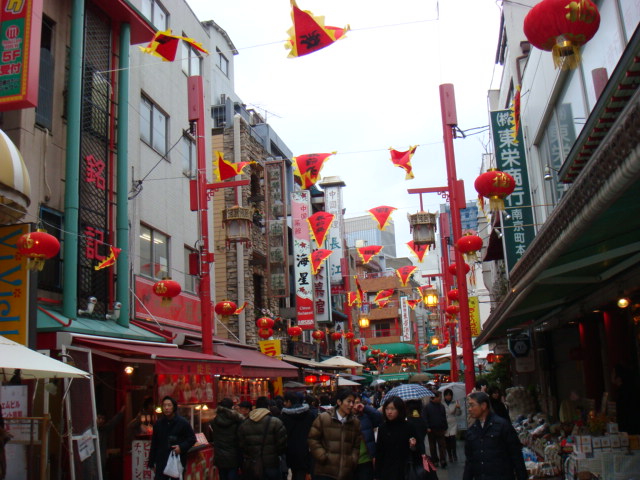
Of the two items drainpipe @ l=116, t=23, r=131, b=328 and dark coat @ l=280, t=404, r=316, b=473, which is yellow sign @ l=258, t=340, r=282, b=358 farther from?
dark coat @ l=280, t=404, r=316, b=473

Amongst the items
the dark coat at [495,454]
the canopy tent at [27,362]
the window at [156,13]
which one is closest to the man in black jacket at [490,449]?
the dark coat at [495,454]

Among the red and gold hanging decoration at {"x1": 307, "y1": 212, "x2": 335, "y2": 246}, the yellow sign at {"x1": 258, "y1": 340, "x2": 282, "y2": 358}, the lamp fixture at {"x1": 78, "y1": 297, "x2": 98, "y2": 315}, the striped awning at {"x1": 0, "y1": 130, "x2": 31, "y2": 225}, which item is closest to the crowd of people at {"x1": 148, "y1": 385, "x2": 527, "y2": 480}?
the striped awning at {"x1": 0, "y1": 130, "x2": 31, "y2": 225}

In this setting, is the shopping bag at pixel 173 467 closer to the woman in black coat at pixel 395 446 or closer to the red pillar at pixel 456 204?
the woman in black coat at pixel 395 446

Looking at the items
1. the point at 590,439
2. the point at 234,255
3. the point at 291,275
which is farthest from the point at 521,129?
the point at 291,275

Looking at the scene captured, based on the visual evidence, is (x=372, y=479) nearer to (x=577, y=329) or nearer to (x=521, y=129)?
(x=577, y=329)

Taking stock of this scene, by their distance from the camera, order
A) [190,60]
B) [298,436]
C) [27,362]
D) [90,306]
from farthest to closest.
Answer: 1. [190,60]
2. [90,306]
3. [298,436]
4. [27,362]

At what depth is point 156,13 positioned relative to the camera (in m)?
21.3

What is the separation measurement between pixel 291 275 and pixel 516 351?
1797cm

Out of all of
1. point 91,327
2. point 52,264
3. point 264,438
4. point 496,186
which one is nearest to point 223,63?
point 52,264

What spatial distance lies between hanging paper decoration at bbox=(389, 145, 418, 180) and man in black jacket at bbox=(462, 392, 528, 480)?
14133 mm

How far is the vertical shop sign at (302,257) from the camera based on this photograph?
32.1 metres

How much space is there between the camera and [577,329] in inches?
612

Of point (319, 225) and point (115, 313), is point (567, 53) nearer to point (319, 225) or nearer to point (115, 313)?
point (115, 313)

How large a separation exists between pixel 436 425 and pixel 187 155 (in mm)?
12599
